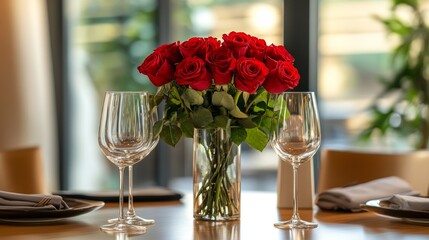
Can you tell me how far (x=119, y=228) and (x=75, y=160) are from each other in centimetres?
398

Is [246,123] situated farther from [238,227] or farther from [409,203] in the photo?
[409,203]

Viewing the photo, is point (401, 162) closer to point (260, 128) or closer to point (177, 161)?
point (260, 128)

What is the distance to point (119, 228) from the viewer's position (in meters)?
1.85

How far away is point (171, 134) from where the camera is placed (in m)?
1.99

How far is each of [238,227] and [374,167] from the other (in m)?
1.00

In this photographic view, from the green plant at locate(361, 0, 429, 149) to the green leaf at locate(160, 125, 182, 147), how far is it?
2.42 m

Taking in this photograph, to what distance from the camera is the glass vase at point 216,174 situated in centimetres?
196

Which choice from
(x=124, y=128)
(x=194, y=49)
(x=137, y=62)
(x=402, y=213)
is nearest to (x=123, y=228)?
(x=124, y=128)

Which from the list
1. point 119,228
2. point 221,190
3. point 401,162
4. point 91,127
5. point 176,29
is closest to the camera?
point 119,228

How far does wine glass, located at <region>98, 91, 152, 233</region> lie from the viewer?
184cm

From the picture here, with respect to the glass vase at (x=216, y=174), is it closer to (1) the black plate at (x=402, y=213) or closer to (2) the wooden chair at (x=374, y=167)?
(1) the black plate at (x=402, y=213)

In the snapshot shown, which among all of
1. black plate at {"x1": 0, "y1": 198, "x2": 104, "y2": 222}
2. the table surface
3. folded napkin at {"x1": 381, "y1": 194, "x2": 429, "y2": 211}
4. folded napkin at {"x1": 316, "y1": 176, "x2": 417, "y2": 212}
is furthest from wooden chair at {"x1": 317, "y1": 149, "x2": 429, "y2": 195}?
black plate at {"x1": 0, "y1": 198, "x2": 104, "y2": 222}

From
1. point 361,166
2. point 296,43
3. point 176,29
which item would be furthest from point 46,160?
point 361,166

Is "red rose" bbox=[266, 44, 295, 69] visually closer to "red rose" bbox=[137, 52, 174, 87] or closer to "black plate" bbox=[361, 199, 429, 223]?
"red rose" bbox=[137, 52, 174, 87]
